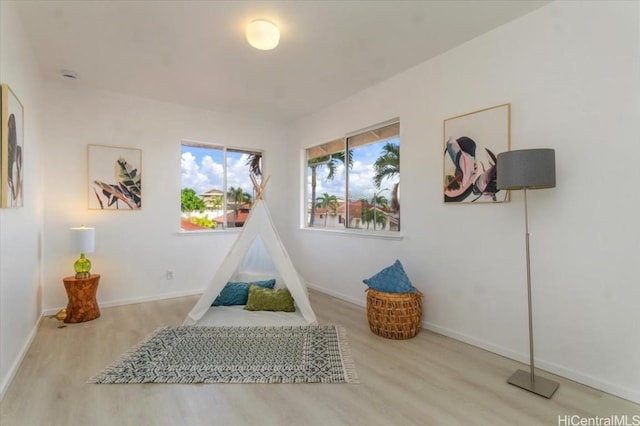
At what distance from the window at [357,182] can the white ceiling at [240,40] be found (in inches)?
27.3

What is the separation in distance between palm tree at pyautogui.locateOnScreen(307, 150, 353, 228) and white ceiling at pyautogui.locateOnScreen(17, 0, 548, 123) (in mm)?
889

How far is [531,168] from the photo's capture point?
2047mm

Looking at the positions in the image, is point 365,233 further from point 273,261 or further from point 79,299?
point 79,299

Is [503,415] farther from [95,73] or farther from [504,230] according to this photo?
[95,73]

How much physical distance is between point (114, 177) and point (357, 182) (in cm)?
300

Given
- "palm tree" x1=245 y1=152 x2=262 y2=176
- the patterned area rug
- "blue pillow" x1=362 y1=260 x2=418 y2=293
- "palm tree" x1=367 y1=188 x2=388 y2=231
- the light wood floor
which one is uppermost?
"palm tree" x1=245 y1=152 x2=262 y2=176

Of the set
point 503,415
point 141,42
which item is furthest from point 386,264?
point 141,42

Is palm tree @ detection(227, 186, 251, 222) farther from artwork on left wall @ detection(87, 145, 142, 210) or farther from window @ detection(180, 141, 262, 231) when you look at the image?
artwork on left wall @ detection(87, 145, 142, 210)

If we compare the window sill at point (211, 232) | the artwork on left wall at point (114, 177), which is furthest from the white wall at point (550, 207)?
the artwork on left wall at point (114, 177)

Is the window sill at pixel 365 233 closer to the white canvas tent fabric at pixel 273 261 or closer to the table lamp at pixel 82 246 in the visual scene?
the white canvas tent fabric at pixel 273 261

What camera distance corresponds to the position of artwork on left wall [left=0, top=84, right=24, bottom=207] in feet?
6.68

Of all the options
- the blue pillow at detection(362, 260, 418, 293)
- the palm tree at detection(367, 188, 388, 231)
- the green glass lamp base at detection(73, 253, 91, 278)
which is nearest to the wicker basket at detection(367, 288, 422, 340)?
the blue pillow at detection(362, 260, 418, 293)

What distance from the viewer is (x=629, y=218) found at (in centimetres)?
201

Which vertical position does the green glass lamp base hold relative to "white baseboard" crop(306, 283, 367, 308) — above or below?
above
